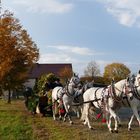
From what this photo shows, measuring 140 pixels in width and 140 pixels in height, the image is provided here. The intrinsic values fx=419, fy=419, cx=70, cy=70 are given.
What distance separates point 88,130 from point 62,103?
4.83 m

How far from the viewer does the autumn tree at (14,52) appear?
A: 33125 mm

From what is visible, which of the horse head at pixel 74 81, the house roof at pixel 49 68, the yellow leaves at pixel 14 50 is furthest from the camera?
the house roof at pixel 49 68

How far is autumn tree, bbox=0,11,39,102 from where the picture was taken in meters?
33.1

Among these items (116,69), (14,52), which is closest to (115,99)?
(14,52)

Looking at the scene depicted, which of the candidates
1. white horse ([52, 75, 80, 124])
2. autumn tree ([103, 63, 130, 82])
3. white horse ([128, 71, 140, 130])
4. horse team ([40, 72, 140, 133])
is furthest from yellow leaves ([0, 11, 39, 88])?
autumn tree ([103, 63, 130, 82])

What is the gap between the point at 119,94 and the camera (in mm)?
14055

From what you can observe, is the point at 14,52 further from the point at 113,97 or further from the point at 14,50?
the point at 113,97

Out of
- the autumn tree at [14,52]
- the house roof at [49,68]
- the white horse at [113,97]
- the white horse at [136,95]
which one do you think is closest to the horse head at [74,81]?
the white horse at [113,97]

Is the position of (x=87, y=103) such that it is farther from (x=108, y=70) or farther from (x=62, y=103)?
(x=108, y=70)

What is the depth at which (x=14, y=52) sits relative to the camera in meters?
34.2

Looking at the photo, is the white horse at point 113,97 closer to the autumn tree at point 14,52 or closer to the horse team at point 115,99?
the horse team at point 115,99

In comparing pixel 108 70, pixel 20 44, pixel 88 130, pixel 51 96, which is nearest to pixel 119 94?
pixel 88 130

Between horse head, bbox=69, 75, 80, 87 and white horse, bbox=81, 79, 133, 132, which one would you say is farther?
horse head, bbox=69, 75, 80, 87

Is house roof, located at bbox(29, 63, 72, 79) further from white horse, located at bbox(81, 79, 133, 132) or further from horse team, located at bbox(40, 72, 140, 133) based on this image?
white horse, located at bbox(81, 79, 133, 132)
